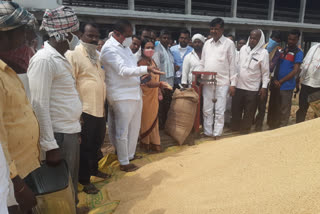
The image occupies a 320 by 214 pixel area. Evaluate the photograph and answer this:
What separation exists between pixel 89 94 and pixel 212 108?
2513 millimetres

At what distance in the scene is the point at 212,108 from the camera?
4383 millimetres

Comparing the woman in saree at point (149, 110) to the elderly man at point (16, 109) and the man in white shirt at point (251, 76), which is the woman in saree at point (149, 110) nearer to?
the man in white shirt at point (251, 76)

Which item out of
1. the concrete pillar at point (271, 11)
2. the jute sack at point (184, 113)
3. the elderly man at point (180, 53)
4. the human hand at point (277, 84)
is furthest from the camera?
the concrete pillar at point (271, 11)

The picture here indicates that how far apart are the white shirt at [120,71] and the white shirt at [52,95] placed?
0.89 metres

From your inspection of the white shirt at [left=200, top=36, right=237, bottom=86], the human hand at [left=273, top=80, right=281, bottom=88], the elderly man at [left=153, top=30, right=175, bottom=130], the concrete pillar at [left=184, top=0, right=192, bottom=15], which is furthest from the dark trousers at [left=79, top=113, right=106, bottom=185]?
the concrete pillar at [left=184, top=0, right=192, bottom=15]

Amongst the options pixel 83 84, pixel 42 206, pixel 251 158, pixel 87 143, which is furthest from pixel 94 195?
pixel 251 158

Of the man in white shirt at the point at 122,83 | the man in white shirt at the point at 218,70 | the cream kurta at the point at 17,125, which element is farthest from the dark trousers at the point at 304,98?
the cream kurta at the point at 17,125

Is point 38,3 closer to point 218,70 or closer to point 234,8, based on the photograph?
point 218,70

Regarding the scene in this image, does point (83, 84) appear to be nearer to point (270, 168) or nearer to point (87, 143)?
point (87, 143)

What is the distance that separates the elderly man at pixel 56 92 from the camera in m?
1.71

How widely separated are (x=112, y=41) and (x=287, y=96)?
3.36m

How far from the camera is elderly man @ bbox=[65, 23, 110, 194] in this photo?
2418mm

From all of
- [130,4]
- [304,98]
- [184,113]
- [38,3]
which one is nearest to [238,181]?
[184,113]

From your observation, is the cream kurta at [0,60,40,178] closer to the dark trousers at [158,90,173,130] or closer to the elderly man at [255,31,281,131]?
the dark trousers at [158,90,173,130]
